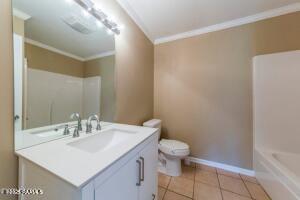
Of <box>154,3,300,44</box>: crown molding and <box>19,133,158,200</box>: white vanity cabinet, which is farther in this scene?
<box>154,3,300,44</box>: crown molding

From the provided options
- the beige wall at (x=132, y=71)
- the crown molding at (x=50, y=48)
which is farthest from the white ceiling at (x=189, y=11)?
the crown molding at (x=50, y=48)

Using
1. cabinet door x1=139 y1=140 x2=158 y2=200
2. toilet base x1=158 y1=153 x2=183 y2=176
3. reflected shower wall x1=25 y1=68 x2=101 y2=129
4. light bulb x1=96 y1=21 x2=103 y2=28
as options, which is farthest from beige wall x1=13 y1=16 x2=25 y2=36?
toilet base x1=158 y1=153 x2=183 y2=176

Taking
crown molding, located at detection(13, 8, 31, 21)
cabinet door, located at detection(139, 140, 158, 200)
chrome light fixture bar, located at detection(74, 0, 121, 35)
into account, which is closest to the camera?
crown molding, located at detection(13, 8, 31, 21)

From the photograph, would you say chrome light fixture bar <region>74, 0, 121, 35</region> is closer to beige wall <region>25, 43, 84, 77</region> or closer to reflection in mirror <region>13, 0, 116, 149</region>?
reflection in mirror <region>13, 0, 116, 149</region>

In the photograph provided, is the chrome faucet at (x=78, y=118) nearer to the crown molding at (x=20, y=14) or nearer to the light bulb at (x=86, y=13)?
the crown molding at (x=20, y=14)

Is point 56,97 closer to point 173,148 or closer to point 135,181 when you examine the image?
point 135,181

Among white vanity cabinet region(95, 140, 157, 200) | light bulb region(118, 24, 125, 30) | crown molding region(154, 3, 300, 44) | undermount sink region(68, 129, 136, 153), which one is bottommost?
white vanity cabinet region(95, 140, 157, 200)

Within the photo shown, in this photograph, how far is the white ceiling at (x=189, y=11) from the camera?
1630mm

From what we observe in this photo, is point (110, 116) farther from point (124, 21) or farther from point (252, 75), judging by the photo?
point (252, 75)

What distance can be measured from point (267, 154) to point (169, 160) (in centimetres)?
121

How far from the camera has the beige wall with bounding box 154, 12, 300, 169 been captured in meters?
1.83

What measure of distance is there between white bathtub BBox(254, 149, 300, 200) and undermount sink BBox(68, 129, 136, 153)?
4.64 ft

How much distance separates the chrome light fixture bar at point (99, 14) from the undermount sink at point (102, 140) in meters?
1.06

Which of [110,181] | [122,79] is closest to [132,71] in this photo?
[122,79]
